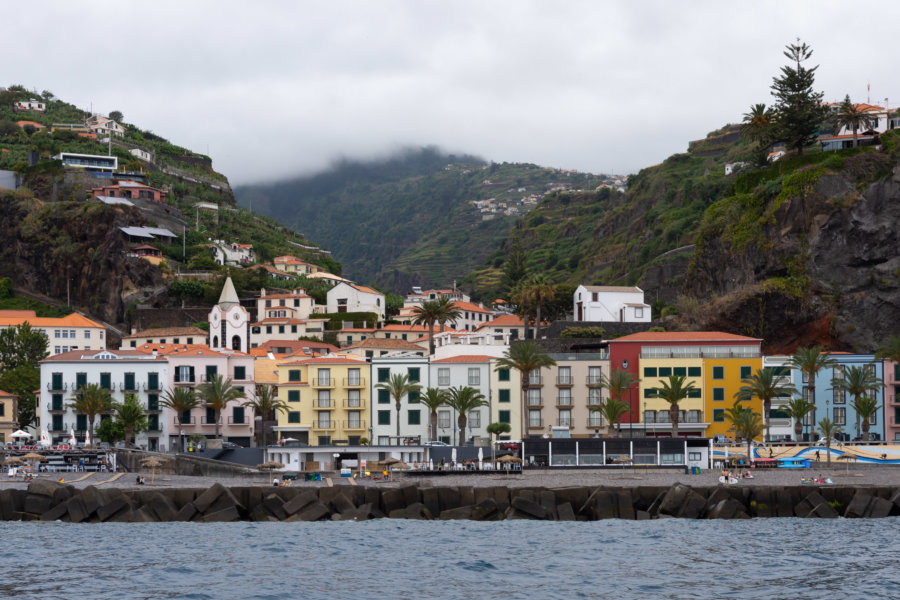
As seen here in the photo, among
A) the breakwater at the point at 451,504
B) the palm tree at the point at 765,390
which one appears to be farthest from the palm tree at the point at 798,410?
the breakwater at the point at 451,504

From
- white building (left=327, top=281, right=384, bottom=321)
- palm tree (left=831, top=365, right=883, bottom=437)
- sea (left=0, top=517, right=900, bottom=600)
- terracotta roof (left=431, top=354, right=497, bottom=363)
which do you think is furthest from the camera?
white building (left=327, top=281, right=384, bottom=321)

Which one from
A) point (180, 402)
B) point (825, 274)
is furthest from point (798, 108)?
point (180, 402)

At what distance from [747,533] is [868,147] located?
72.4m

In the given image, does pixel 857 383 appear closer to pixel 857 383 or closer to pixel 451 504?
pixel 857 383

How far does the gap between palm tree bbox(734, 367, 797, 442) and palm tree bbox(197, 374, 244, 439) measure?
36673 millimetres

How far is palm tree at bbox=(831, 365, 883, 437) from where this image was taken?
85188 mm

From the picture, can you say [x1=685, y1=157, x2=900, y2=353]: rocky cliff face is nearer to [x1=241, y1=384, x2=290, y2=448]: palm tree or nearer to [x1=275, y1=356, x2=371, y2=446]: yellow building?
[x1=275, y1=356, x2=371, y2=446]: yellow building

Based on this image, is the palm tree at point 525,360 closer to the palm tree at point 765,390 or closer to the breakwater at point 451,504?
the palm tree at point 765,390

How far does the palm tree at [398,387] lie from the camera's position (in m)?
86.2

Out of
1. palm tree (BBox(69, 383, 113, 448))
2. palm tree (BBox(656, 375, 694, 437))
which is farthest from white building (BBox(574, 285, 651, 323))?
palm tree (BBox(69, 383, 113, 448))

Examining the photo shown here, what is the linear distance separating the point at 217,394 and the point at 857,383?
45.2 m

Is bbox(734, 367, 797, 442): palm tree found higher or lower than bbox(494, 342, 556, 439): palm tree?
lower

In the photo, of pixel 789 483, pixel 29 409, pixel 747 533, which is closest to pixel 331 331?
pixel 29 409

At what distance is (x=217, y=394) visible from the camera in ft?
285
